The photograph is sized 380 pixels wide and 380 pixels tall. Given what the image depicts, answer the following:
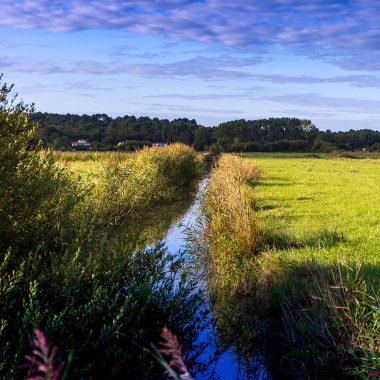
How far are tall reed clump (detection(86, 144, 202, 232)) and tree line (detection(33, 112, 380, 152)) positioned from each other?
12307mm

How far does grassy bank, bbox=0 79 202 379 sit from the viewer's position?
5.26 meters

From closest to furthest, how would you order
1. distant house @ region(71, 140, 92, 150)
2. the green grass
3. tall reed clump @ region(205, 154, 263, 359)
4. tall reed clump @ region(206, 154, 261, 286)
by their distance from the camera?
tall reed clump @ region(205, 154, 263, 359)
the green grass
tall reed clump @ region(206, 154, 261, 286)
distant house @ region(71, 140, 92, 150)

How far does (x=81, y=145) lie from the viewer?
52.8 m

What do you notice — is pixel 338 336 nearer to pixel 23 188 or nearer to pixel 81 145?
pixel 23 188

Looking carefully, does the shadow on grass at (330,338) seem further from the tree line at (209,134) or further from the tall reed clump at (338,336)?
the tree line at (209,134)

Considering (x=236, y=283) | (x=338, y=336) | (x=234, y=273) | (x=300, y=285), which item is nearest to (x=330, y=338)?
(x=338, y=336)

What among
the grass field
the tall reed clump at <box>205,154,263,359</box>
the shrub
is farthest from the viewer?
the tall reed clump at <box>205,154,263,359</box>

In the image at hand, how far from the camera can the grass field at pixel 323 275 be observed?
21.3 ft

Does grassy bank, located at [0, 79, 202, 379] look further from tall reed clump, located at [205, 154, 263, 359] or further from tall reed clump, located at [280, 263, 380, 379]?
tall reed clump, located at [280, 263, 380, 379]

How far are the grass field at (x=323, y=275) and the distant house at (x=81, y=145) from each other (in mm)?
30391

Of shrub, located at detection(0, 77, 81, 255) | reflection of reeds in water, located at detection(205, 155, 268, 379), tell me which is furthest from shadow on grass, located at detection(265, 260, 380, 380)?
shrub, located at detection(0, 77, 81, 255)

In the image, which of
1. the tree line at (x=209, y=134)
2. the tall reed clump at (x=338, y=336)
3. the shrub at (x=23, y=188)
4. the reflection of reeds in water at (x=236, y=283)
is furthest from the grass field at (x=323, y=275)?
the tree line at (x=209, y=134)

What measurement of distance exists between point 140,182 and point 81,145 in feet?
102

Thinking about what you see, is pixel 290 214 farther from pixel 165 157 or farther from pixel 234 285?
pixel 165 157
